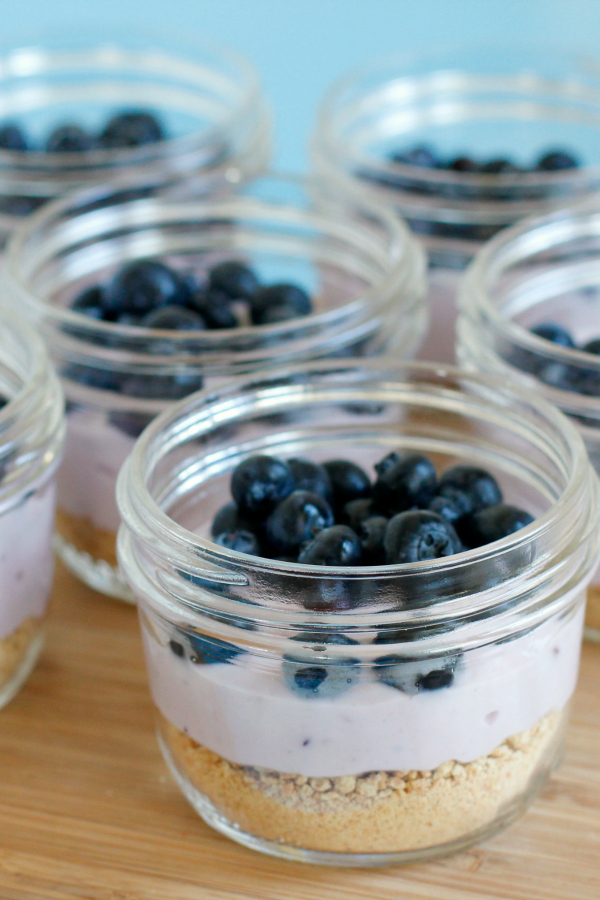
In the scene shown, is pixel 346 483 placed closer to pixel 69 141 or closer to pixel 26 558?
pixel 26 558

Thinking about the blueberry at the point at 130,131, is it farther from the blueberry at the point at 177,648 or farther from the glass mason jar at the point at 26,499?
the blueberry at the point at 177,648

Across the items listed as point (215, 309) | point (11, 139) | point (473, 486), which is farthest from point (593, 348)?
point (11, 139)

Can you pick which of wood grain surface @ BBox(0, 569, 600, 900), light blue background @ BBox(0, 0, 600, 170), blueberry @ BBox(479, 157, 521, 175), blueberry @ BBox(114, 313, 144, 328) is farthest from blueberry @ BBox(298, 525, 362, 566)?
light blue background @ BBox(0, 0, 600, 170)

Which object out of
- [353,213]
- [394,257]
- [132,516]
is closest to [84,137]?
[353,213]

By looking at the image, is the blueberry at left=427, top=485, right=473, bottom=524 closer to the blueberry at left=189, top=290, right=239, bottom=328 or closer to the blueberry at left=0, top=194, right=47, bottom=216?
the blueberry at left=189, top=290, right=239, bottom=328

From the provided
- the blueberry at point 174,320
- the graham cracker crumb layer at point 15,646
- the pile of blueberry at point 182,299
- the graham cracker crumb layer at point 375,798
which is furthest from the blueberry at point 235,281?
the graham cracker crumb layer at point 375,798

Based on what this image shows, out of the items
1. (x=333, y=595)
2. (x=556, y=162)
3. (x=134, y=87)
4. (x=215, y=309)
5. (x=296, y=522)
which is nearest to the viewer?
(x=333, y=595)
